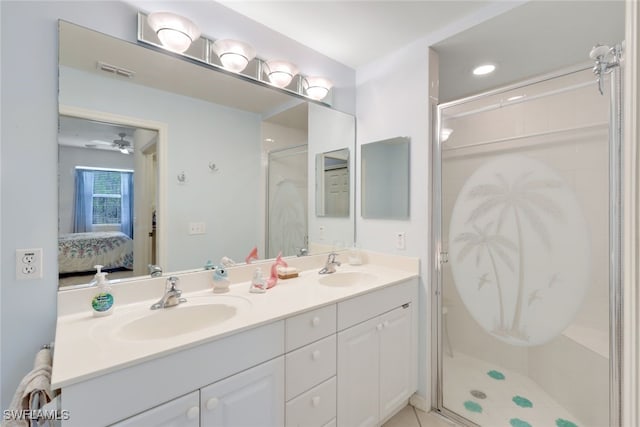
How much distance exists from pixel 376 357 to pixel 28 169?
1.80m

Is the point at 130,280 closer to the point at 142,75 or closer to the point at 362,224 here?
the point at 142,75

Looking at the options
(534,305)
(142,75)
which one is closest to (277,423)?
(534,305)

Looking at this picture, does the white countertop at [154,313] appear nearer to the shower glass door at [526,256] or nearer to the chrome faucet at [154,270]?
the chrome faucet at [154,270]

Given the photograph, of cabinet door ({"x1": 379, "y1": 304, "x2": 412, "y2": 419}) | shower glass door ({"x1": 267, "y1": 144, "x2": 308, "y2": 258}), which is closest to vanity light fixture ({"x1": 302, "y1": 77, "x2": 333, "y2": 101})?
shower glass door ({"x1": 267, "y1": 144, "x2": 308, "y2": 258})

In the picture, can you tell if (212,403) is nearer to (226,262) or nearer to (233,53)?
(226,262)

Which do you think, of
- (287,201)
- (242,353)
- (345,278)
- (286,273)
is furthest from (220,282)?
(345,278)

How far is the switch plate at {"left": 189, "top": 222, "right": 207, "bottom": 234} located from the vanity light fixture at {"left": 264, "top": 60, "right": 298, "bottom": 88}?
0.97 metres

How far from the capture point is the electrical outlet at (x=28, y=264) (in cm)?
105

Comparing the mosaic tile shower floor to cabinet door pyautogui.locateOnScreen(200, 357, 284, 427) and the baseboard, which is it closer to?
the baseboard

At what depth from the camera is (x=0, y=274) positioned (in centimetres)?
102

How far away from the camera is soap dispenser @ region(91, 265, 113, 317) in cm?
113

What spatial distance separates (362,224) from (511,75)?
1.62m

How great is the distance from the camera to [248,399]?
41.4 inches

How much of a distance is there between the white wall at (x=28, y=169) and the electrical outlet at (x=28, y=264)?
0.02 metres
